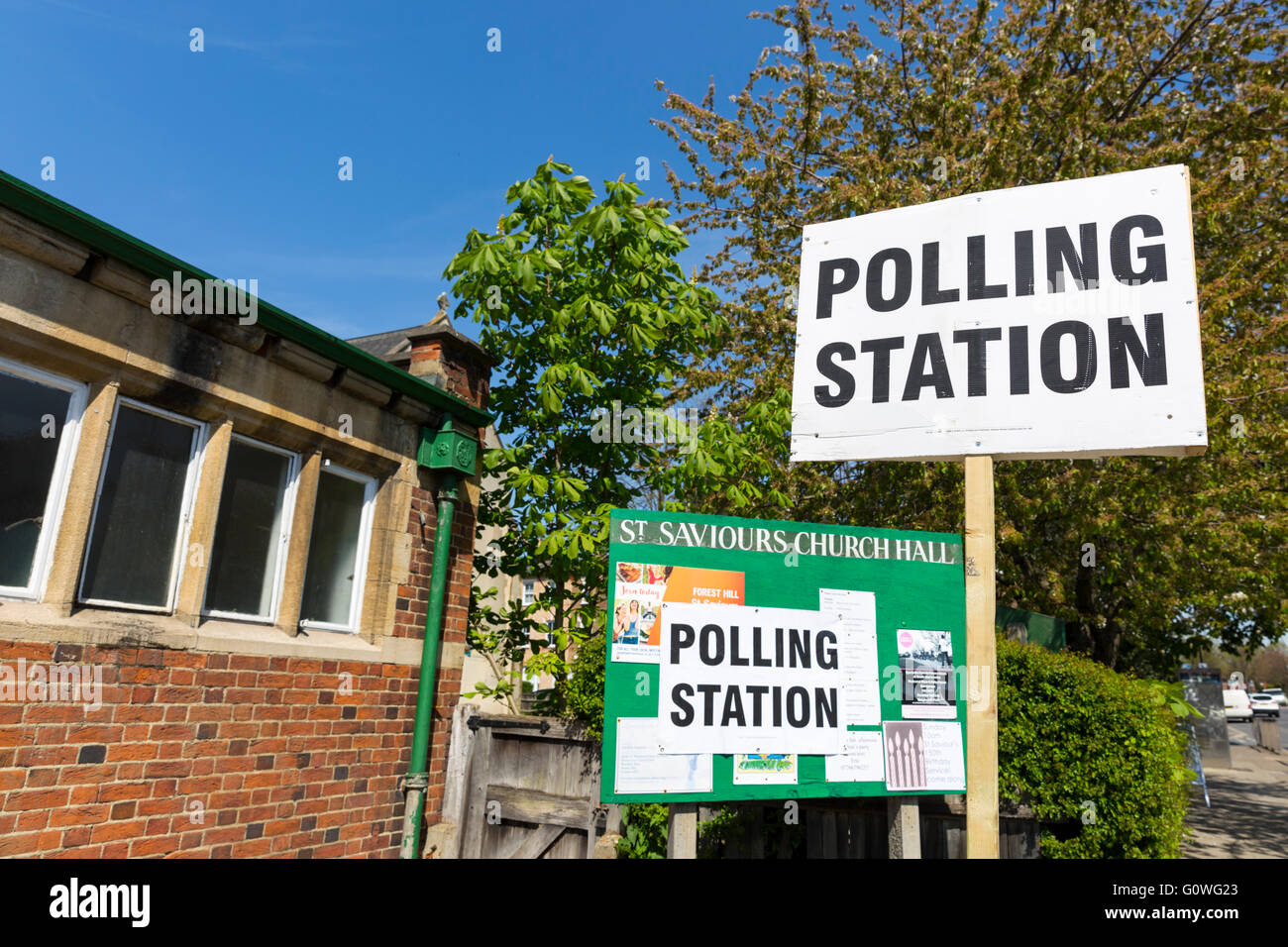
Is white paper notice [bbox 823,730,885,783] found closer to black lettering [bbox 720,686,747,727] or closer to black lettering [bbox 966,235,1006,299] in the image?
black lettering [bbox 720,686,747,727]

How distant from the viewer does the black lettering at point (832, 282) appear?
14.9ft

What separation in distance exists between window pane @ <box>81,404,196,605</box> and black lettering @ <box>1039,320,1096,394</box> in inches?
196

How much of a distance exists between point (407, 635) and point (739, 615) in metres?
3.41

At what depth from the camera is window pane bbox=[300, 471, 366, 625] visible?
6043 millimetres

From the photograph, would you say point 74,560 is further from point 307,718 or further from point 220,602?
point 307,718

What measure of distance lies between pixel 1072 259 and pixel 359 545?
17.0 feet

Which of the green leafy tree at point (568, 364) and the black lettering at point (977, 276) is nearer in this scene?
the black lettering at point (977, 276)

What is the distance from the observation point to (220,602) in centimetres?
530

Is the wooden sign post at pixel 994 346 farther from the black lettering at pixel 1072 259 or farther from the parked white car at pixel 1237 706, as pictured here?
the parked white car at pixel 1237 706

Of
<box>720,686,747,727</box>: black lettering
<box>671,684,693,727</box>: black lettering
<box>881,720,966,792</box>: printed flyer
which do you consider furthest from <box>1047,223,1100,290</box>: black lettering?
<box>671,684,693,727</box>: black lettering

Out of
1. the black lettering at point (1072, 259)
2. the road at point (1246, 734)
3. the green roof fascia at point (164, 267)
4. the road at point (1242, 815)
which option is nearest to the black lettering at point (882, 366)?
the black lettering at point (1072, 259)

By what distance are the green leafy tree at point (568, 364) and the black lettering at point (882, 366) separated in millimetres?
3160

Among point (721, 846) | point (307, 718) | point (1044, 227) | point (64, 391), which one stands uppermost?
point (1044, 227)

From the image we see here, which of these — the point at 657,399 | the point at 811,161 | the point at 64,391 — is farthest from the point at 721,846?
the point at 811,161
